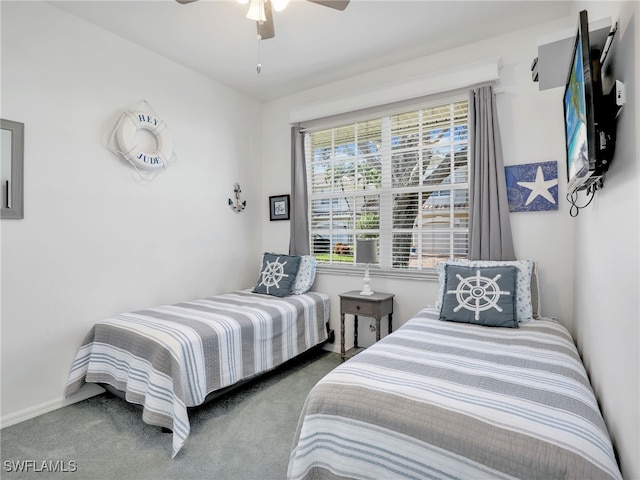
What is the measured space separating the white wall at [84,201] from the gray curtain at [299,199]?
806 mm

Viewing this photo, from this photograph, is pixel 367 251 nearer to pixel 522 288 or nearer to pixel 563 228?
pixel 522 288

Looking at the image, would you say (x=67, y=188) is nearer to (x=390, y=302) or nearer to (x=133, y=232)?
(x=133, y=232)

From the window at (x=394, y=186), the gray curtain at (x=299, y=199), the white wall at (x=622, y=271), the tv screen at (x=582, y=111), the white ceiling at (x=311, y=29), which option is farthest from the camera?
the gray curtain at (x=299, y=199)

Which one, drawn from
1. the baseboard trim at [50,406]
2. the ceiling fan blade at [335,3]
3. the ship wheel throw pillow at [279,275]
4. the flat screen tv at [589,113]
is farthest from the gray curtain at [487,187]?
the baseboard trim at [50,406]

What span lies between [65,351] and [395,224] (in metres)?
2.80

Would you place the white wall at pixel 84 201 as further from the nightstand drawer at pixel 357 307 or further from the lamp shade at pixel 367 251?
the lamp shade at pixel 367 251

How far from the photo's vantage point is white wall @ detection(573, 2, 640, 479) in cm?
103

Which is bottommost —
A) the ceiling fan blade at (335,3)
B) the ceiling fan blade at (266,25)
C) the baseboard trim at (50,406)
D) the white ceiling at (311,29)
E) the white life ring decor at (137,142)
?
the baseboard trim at (50,406)

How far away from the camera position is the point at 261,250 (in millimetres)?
4164

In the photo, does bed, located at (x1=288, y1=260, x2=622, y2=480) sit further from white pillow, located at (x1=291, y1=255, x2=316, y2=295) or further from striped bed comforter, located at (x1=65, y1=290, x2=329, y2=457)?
white pillow, located at (x1=291, y1=255, x2=316, y2=295)

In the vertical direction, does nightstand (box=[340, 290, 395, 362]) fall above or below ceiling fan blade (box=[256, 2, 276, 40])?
below

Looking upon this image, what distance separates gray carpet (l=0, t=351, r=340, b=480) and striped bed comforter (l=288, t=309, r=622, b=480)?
0.64m

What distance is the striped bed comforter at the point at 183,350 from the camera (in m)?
2.04

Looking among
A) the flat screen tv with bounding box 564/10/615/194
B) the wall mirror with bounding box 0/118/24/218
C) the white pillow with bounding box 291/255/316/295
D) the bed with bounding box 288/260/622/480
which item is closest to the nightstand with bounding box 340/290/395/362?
the white pillow with bounding box 291/255/316/295
